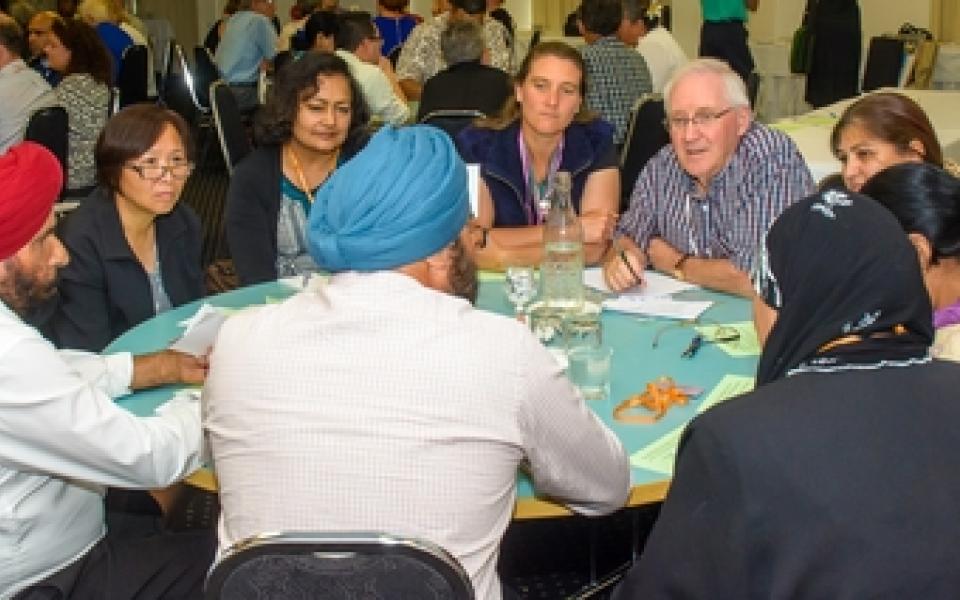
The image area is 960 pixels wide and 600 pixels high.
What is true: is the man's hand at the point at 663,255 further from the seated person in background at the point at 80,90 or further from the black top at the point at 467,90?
the seated person in background at the point at 80,90

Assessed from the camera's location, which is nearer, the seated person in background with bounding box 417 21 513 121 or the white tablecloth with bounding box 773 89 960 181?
the white tablecloth with bounding box 773 89 960 181

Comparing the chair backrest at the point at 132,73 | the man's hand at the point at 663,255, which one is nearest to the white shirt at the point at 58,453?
the man's hand at the point at 663,255

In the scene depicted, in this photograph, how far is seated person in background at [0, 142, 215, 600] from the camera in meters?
1.76

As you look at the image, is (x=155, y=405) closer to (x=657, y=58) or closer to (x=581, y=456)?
(x=581, y=456)

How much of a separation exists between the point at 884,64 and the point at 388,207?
7040 millimetres

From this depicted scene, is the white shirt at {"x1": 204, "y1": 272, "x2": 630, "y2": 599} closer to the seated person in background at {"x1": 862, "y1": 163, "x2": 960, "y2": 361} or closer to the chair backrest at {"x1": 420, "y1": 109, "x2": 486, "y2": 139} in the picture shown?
the seated person in background at {"x1": 862, "y1": 163, "x2": 960, "y2": 361}

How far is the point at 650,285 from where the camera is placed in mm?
2902

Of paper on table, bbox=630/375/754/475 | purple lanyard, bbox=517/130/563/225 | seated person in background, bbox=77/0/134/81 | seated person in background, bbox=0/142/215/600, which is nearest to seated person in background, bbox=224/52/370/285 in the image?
purple lanyard, bbox=517/130/563/225

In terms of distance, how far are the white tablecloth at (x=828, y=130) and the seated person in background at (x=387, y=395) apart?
2903 millimetres

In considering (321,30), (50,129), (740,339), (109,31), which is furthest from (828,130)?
(109,31)

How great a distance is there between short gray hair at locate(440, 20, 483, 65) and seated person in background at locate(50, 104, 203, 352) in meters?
2.76

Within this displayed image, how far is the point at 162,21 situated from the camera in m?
12.8

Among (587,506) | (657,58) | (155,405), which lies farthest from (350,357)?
(657,58)

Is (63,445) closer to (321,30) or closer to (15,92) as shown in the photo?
(15,92)
